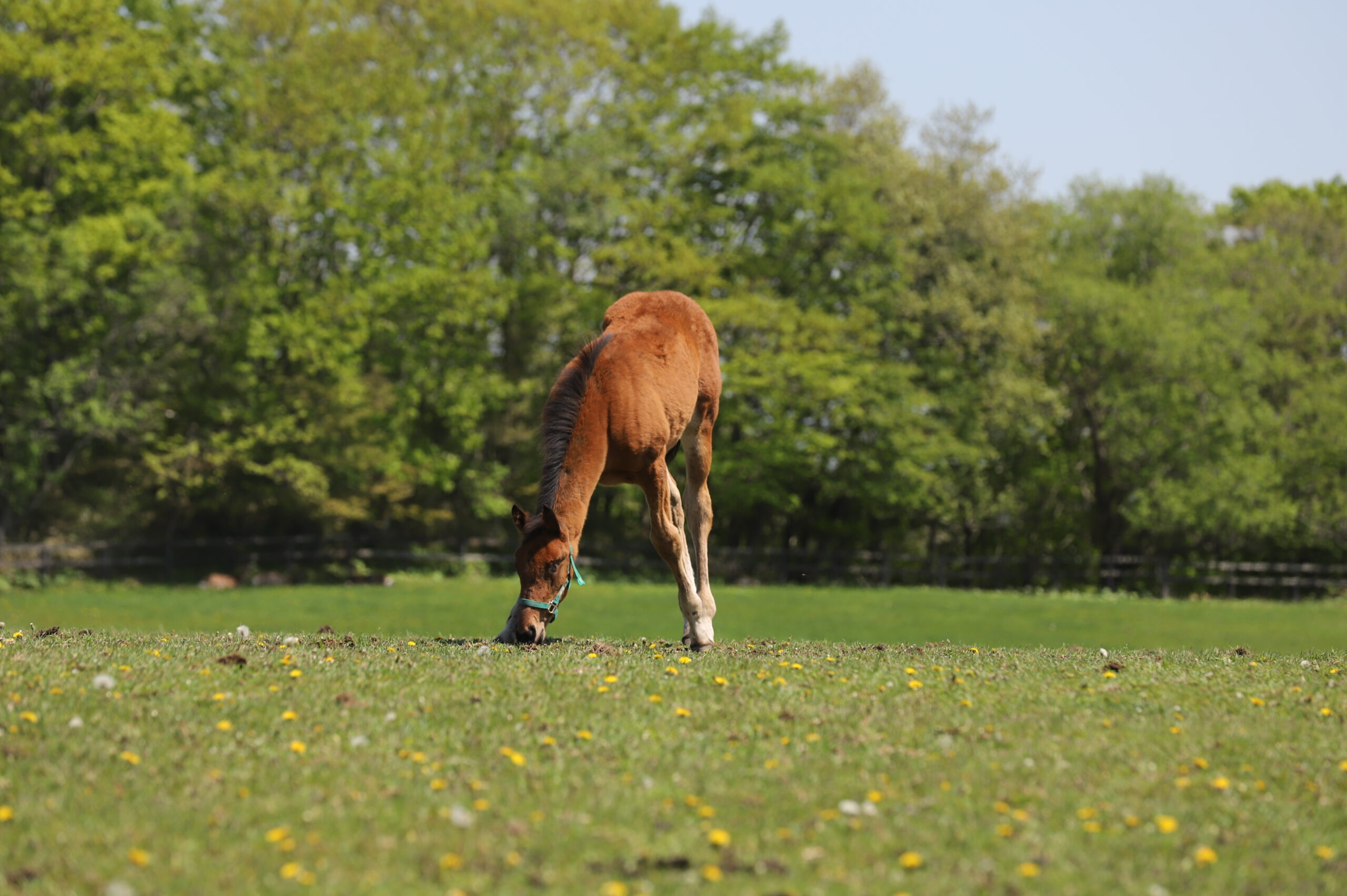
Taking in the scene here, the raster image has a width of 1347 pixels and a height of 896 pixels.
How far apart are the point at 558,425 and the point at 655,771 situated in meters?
3.71

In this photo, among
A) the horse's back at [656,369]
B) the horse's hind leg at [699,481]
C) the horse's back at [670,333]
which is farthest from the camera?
the horse's hind leg at [699,481]

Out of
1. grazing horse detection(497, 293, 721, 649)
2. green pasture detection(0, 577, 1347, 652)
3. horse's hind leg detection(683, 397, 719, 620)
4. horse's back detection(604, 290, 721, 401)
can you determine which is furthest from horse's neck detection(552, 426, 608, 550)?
green pasture detection(0, 577, 1347, 652)

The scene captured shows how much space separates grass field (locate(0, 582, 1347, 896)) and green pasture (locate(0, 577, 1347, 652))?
14.7 metres

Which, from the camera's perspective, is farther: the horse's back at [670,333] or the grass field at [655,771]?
the horse's back at [670,333]

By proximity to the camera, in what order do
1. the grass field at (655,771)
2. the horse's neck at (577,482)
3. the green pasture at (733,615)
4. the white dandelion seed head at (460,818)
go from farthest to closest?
the green pasture at (733,615) → the horse's neck at (577,482) → the white dandelion seed head at (460,818) → the grass field at (655,771)

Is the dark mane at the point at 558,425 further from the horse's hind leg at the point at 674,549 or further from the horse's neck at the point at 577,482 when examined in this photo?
the horse's hind leg at the point at 674,549

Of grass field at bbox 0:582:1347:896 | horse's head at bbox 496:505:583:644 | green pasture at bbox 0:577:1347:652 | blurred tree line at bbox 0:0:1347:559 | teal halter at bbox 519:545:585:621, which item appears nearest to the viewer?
grass field at bbox 0:582:1347:896

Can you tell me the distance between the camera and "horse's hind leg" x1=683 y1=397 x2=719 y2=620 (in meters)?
10.9

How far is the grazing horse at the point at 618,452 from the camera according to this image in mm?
8781

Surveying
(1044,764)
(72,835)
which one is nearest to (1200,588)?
(1044,764)

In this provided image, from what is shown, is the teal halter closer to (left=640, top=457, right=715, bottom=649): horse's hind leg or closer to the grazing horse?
the grazing horse

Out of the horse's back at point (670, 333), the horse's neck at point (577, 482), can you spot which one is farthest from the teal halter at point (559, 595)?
the horse's back at point (670, 333)

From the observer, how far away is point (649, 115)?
4066 centimetres

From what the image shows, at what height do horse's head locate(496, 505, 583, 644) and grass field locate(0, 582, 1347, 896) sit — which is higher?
horse's head locate(496, 505, 583, 644)
